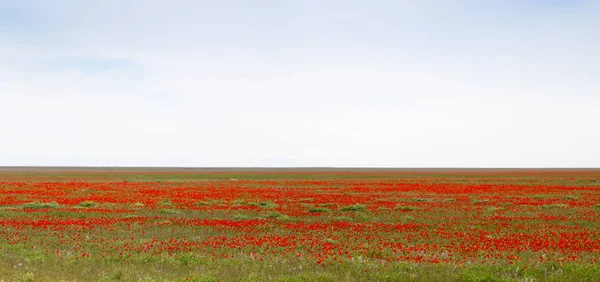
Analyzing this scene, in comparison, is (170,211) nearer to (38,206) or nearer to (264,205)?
(264,205)

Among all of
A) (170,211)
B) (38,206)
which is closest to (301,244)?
(170,211)

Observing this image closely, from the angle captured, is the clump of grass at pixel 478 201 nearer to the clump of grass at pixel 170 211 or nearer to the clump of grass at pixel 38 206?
the clump of grass at pixel 170 211

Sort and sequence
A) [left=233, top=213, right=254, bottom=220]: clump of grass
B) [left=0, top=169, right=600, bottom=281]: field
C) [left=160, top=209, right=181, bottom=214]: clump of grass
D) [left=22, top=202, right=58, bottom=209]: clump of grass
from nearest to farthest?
[left=0, top=169, right=600, bottom=281]: field, [left=233, top=213, right=254, bottom=220]: clump of grass, [left=160, top=209, right=181, bottom=214]: clump of grass, [left=22, top=202, right=58, bottom=209]: clump of grass

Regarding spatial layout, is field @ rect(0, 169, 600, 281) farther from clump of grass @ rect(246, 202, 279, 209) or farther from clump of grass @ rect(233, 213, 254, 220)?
clump of grass @ rect(246, 202, 279, 209)

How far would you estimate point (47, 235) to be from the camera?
1872 cm

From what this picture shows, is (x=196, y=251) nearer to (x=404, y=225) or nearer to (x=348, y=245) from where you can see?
(x=348, y=245)

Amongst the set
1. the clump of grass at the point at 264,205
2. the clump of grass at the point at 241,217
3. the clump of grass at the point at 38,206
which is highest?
the clump of grass at the point at 38,206

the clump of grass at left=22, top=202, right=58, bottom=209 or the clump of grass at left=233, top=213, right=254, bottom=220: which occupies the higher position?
the clump of grass at left=22, top=202, right=58, bottom=209

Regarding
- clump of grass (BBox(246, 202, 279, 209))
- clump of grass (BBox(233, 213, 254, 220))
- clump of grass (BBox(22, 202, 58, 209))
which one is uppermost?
clump of grass (BBox(22, 202, 58, 209))

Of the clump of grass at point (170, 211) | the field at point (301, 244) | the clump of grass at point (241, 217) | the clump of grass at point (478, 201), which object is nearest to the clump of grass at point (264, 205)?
the field at point (301, 244)

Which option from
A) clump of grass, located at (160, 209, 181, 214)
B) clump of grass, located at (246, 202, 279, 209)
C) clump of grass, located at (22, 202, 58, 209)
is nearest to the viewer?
clump of grass, located at (160, 209, 181, 214)

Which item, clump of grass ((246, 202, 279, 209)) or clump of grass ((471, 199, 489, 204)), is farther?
clump of grass ((471, 199, 489, 204))

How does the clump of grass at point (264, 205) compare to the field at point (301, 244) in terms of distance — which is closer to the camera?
the field at point (301, 244)

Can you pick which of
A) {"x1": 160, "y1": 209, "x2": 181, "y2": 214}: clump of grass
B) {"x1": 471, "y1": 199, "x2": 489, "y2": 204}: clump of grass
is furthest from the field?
{"x1": 471, "y1": 199, "x2": 489, "y2": 204}: clump of grass
